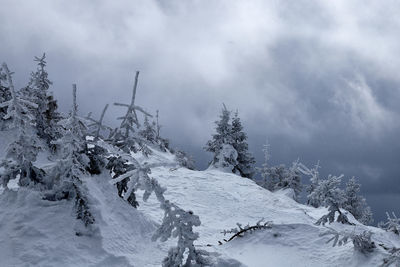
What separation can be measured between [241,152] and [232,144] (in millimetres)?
1379

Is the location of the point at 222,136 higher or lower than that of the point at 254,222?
higher

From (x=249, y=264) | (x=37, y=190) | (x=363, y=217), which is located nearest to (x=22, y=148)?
(x=37, y=190)

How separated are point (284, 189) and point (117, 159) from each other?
3563 cm

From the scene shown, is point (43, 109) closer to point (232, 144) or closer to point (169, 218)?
point (169, 218)

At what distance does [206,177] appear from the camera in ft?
81.6

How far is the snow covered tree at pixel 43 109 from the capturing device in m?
18.9

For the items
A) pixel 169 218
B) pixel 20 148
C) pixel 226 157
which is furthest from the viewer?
pixel 226 157

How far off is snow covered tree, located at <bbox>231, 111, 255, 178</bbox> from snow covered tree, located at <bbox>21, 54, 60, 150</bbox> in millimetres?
22911

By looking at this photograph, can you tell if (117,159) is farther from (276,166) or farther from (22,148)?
(276,166)

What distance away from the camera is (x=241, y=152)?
132 ft

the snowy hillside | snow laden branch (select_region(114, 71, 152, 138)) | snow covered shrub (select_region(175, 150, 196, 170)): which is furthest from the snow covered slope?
snow covered shrub (select_region(175, 150, 196, 170))

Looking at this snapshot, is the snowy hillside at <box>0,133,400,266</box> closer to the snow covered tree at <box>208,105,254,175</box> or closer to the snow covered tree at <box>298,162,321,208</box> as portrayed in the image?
the snow covered tree at <box>298,162,321,208</box>

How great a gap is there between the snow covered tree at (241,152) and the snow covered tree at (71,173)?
101 feet

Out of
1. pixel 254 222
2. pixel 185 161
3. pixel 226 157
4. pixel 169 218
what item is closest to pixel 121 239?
pixel 169 218
